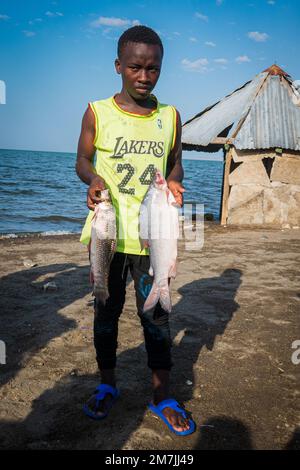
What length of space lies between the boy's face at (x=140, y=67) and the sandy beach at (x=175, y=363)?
7.47 feet

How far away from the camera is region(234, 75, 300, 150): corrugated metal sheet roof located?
1183 cm

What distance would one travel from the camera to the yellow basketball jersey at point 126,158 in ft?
8.38

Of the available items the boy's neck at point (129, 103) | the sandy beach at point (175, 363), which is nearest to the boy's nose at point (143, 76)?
the boy's neck at point (129, 103)

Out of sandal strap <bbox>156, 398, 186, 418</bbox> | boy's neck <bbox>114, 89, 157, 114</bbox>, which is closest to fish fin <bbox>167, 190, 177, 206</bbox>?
boy's neck <bbox>114, 89, 157, 114</bbox>

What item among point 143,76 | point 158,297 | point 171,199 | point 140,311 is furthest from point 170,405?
point 143,76

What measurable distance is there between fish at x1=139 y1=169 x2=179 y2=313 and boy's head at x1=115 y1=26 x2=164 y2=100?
2.07ft

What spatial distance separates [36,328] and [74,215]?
11.8m

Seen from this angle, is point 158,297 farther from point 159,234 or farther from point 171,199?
point 171,199

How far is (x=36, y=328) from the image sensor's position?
4.17m

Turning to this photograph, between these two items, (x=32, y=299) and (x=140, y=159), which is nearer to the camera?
(x=140, y=159)

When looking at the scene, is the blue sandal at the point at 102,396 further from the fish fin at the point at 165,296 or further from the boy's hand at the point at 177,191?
the boy's hand at the point at 177,191

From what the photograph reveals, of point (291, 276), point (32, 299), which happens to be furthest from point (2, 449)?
point (291, 276)

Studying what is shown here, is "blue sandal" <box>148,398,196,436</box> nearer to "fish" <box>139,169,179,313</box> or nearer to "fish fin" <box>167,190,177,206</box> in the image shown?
"fish" <box>139,169,179,313</box>
